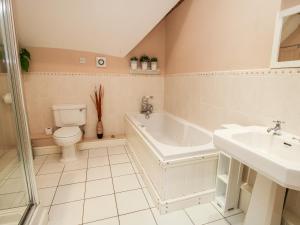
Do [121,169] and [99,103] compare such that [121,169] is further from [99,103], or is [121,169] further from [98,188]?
[99,103]

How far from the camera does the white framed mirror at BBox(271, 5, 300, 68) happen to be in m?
1.12

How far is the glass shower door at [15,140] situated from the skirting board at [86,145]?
1.14m

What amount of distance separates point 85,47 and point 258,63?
2.33m

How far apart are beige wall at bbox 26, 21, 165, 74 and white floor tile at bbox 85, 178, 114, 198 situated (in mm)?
1728

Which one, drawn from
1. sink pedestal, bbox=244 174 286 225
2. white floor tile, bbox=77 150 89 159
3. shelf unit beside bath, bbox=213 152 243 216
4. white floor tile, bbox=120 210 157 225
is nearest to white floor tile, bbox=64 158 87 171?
white floor tile, bbox=77 150 89 159

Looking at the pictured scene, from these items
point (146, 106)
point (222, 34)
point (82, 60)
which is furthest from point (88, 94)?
point (222, 34)

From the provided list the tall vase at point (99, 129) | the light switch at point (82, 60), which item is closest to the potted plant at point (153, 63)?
the light switch at point (82, 60)

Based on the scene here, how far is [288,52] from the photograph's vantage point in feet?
3.85

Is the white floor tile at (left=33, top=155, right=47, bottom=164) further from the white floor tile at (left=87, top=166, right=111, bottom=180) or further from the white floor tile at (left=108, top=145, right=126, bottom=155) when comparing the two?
the white floor tile at (left=108, top=145, right=126, bottom=155)

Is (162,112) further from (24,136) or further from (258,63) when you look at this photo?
(24,136)

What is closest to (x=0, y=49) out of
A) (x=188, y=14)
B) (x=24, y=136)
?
(x=24, y=136)

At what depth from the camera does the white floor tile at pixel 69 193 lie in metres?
1.66

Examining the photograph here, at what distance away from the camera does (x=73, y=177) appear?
2027mm

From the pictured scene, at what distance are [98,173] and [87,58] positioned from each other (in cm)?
176
